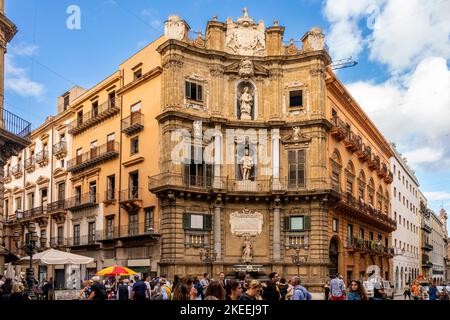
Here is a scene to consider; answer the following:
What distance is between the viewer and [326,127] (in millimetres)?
37812

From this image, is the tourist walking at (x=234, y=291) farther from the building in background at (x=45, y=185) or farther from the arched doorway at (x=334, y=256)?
the building in background at (x=45, y=185)

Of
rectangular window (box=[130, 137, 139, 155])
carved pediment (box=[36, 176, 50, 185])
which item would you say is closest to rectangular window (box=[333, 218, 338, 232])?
rectangular window (box=[130, 137, 139, 155])

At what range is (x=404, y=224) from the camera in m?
66.8

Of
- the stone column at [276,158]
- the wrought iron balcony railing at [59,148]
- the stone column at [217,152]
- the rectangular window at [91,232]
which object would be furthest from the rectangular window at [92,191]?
the stone column at [276,158]

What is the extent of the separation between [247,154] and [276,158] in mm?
1793

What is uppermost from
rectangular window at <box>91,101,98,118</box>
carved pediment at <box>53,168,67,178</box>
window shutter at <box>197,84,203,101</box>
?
rectangular window at <box>91,101,98,118</box>

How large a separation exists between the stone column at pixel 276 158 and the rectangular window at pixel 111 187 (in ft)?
35.8

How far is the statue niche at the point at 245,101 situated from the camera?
37938 millimetres

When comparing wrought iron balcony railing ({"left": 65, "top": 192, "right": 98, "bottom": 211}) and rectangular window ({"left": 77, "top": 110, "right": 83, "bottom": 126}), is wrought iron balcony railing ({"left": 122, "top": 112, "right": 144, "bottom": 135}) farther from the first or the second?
rectangular window ({"left": 77, "top": 110, "right": 83, "bottom": 126})

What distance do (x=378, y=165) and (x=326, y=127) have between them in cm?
1789

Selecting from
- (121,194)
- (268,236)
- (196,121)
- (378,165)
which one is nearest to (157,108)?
(196,121)

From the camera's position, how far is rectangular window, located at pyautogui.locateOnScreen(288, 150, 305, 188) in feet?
122

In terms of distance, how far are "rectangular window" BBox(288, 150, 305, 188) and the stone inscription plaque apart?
302 cm
